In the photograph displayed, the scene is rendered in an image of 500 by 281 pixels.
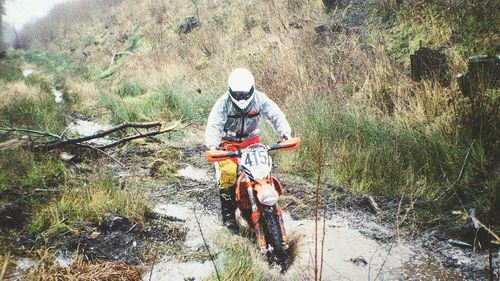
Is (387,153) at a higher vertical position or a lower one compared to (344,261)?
higher

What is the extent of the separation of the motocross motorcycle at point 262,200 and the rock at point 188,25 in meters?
11.6

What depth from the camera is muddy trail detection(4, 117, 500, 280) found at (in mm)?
2777

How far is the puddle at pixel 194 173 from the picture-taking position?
16.8 ft

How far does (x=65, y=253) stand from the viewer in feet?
9.43

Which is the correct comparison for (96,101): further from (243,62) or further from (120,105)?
(243,62)

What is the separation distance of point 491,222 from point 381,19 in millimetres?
5274

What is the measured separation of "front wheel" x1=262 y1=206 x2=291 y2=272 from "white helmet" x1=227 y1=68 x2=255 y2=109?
95 cm

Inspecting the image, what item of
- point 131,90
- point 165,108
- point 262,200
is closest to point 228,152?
point 262,200

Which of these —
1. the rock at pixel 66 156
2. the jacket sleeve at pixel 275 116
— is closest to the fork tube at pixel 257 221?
the jacket sleeve at pixel 275 116

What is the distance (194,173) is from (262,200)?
269 centimetres

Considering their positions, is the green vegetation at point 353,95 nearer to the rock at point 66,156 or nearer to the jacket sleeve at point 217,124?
the rock at point 66,156

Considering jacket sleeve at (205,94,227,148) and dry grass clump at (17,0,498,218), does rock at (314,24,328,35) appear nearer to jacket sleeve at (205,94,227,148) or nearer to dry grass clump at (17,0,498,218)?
dry grass clump at (17,0,498,218)

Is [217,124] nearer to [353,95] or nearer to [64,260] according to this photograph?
[64,260]

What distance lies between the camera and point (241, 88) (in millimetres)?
3148
